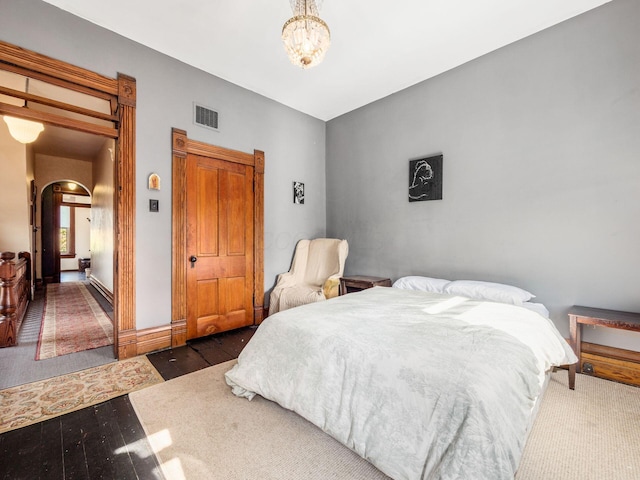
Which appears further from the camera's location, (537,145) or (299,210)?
(299,210)

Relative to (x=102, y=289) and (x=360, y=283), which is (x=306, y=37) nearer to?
(x=360, y=283)

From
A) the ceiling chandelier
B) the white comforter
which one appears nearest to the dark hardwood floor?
the white comforter

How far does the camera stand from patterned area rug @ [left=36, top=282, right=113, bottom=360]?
3.06 metres

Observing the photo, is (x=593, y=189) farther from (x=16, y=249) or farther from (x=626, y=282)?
(x=16, y=249)

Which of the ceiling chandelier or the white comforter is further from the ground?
the ceiling chandelier

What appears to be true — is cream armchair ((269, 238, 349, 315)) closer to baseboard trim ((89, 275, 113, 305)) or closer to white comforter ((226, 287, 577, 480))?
white comforter ((226, 287, 577, 480))

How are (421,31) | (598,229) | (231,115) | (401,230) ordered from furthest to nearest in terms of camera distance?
(401,230) → (231,115) → (421,31) → (598,229)

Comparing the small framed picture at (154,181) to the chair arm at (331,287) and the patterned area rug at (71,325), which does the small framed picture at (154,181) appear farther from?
the chair arm at (331,287)

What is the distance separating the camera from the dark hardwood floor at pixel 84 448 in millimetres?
1457

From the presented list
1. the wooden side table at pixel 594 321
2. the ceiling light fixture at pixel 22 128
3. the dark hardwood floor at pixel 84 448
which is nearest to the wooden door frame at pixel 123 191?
the dark hardwood floor at pixel 84 448

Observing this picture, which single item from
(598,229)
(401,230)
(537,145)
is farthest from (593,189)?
(401,230)

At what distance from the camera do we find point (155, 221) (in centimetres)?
304

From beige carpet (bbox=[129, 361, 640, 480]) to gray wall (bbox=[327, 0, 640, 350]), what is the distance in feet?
2.78

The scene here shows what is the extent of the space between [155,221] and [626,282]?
4.35m
